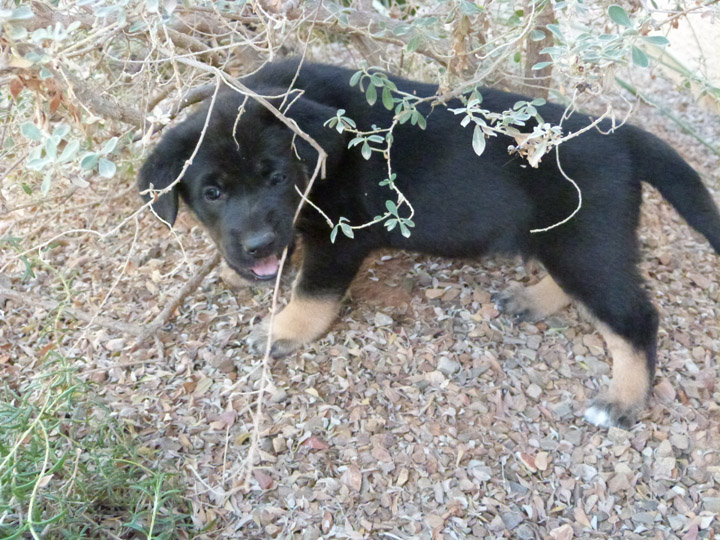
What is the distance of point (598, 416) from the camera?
2951 millimetres

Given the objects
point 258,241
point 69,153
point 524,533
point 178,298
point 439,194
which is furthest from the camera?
point 178,298

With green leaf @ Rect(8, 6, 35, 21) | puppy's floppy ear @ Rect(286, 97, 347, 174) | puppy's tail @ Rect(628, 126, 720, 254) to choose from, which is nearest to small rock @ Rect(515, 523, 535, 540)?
puppy's tail @ Rect(628, 126, 720, 254)

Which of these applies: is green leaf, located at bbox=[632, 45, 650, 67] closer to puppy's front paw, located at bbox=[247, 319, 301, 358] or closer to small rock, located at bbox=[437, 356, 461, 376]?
small rock, located at bbox=[437, 356, 461, 376]

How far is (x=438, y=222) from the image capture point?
10.2ft

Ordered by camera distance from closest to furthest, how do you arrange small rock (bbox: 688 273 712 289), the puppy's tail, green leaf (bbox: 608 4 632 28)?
1. green leaf (bbox: 608 4 632 28)
2. the puppy's tail
3. small rock (bbox: 688 273 712 289)

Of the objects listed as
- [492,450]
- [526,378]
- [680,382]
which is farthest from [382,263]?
[680,382]

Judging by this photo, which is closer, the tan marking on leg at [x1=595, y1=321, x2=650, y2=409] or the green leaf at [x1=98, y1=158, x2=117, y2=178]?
the green leaf at [x1=98, y1=158, x2=117, y2=178]

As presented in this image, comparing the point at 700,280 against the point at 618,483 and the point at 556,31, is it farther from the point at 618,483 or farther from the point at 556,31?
the point at 556,31

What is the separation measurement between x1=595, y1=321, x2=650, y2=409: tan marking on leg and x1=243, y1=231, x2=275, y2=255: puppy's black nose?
1.51 m

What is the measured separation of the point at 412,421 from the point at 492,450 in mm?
359

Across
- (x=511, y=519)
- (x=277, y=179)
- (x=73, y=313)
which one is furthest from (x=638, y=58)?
(x=73, y=313)

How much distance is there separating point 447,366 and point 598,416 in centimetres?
69

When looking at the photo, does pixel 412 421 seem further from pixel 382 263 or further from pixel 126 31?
pixel 126 31

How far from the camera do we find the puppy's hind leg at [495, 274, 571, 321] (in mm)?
3438
